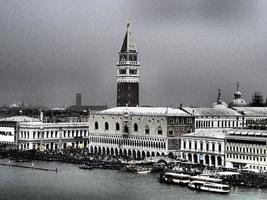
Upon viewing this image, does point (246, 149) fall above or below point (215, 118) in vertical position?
below

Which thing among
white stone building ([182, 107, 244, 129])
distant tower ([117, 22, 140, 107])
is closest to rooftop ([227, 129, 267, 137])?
white stone building ([182, 107, 244, 129])

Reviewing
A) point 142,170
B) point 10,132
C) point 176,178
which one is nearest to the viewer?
point 176,178

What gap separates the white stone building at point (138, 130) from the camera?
66438 mm

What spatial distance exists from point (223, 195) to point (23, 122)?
36.4 metres

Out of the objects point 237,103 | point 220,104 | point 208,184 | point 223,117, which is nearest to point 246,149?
point 208,184

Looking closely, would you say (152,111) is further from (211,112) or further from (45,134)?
(45,134)

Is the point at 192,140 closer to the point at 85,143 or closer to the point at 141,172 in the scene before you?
the point at 141,172

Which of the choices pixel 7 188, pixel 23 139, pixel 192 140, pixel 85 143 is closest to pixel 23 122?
pixel 23 139

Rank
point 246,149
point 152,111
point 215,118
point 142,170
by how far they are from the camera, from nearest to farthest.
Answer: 1. point 246,149
2. point 142,170
3. point 152,111
4. point 215,118

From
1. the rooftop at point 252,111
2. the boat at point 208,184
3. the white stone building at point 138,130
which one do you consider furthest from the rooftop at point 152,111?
the boat at point 208,184

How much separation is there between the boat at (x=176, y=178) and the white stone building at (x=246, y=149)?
630 cm

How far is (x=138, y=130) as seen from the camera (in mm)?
69500

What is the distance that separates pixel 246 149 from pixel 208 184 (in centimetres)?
867

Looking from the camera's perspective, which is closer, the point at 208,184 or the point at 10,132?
the point at 208,184
